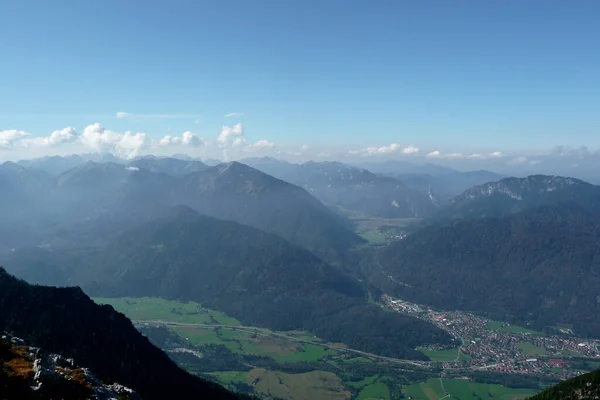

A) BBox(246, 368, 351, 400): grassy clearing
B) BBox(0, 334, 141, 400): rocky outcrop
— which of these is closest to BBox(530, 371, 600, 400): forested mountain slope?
BBox(246, 368, 351, 400): grassy clearing

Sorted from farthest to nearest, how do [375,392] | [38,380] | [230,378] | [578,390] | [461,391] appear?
1. [230,378]
2. [461,391]
3. [375,392]
4. [578,390]
5. [38,380]

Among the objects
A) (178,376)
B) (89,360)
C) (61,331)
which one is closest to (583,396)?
(178,376)

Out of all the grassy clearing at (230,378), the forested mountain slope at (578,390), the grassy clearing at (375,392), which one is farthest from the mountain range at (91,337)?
the grassy clearing at (375,392)

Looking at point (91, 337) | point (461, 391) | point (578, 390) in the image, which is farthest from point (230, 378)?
point (578, 390)

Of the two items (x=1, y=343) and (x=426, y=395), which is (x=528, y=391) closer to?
(x=426, y=395)

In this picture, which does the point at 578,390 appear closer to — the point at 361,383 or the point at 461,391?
the point at 461,391

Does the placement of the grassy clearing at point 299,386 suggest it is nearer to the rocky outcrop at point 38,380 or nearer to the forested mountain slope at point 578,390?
the forested mountain slope at point 578,390
